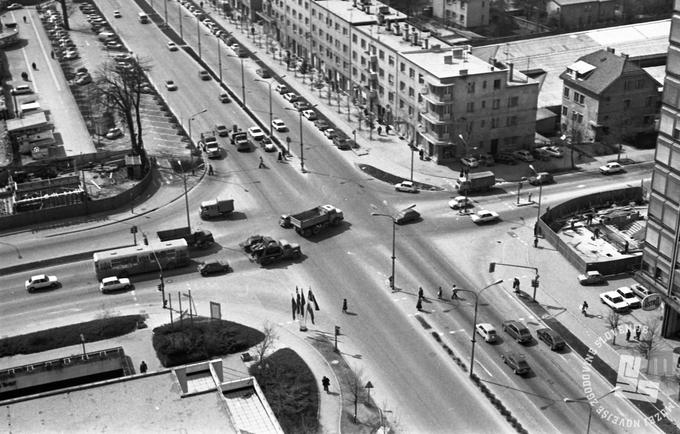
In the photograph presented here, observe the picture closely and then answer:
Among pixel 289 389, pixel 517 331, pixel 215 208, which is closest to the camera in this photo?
pixel 289 389

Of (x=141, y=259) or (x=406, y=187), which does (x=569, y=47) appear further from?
(x=141, y=259)

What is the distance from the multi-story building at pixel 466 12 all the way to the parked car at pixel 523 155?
77.8m

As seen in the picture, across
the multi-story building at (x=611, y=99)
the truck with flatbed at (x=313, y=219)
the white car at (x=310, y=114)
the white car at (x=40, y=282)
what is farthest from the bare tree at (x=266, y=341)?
the multi-story building at (x=611, y=99)

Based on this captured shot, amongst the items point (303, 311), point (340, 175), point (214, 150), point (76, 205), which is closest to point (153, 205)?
point (76, 205)

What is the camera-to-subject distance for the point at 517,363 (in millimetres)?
75750

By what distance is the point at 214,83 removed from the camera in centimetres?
15638

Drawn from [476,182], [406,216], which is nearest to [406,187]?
[476,182]

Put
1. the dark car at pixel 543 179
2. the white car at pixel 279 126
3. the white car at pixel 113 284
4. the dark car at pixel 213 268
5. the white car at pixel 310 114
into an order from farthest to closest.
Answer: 1. the white car at pixel 310 114
2. the white car at pixel 279 126
3. the dark car at pixel 543 179
4. the dark car at pixel 213 268
5. the white car at pixel 113 284

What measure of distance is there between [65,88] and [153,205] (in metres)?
54.1

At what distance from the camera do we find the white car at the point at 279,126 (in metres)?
133

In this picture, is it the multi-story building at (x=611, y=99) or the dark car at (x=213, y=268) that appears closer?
the dark car at (x=213, y=268)

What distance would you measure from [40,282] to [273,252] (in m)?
24.0

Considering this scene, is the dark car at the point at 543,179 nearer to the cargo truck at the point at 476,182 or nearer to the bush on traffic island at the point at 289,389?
the cargo truck at the point at 476,182

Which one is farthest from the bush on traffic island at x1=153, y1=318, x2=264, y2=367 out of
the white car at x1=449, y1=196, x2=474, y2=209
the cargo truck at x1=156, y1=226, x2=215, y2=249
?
the white car at x1=449, y1=196, x2=474, y2=209
